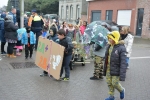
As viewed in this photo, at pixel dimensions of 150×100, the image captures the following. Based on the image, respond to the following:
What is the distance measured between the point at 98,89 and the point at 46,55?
1992 mm

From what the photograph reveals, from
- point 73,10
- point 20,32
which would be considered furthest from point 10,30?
point 73,10

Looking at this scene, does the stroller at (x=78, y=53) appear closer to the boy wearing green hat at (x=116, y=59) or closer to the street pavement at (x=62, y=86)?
the street pavement at (x=62, y=86)

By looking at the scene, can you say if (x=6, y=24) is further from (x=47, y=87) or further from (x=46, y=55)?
(x=47, y=87)

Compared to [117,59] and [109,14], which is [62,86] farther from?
[109,14]

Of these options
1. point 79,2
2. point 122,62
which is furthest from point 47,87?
point 79,2

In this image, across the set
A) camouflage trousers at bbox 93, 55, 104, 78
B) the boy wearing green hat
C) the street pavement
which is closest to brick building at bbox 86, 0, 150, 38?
the street pavement

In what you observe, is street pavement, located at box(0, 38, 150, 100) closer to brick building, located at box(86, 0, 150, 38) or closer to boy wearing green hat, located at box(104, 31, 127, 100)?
boy wearing green hat, located at box(104, 31, 127, 100)

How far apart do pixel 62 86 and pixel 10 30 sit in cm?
457

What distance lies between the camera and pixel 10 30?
9.95 meters

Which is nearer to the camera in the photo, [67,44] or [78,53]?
[67,44]

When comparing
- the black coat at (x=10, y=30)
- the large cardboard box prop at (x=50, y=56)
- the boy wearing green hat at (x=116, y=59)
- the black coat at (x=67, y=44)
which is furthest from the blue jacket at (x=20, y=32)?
the boy wearing green hat at (x=116, y=59)

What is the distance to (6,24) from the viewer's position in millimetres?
9953

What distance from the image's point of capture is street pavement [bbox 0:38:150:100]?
→ 226 inches

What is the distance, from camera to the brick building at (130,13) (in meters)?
22.1
